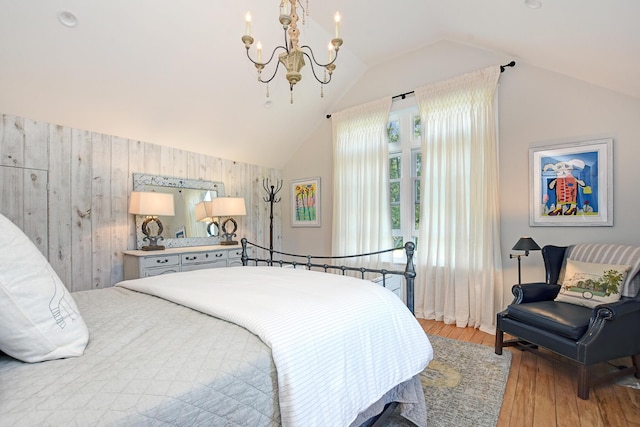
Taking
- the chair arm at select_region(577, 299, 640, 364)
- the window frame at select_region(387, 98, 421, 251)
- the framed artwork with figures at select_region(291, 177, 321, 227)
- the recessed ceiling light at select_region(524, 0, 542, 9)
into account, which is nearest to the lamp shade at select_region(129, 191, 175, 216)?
the framed artwork with figures at select_region(291, 177, 321, 227)

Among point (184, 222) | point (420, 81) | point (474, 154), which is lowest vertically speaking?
point (184, 222)

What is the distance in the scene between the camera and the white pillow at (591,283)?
2236 mm

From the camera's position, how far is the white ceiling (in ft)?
7.52

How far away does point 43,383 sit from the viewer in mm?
754

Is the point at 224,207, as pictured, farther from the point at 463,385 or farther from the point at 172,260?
the point at 463,385

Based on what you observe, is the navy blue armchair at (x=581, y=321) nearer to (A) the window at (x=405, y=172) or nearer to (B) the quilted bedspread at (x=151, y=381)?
(A) the window at (x=405, y=172)

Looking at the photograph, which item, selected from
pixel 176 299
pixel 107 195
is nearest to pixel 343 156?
pixel 107 195

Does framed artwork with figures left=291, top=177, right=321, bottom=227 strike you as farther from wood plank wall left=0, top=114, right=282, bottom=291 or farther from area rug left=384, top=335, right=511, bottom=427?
area rug left=384, top=335, right=511, bottom=427

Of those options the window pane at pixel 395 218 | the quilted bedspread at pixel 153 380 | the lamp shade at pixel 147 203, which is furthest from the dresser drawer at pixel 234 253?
the quilted bedspread at pixel 153 380

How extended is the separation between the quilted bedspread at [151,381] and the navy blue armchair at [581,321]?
217 centimetres

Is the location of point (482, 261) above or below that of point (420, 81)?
below

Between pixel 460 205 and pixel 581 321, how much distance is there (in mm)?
1569

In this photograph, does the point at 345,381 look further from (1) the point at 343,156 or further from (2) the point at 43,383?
(1) the point at 343,156

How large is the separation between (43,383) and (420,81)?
417 cm
